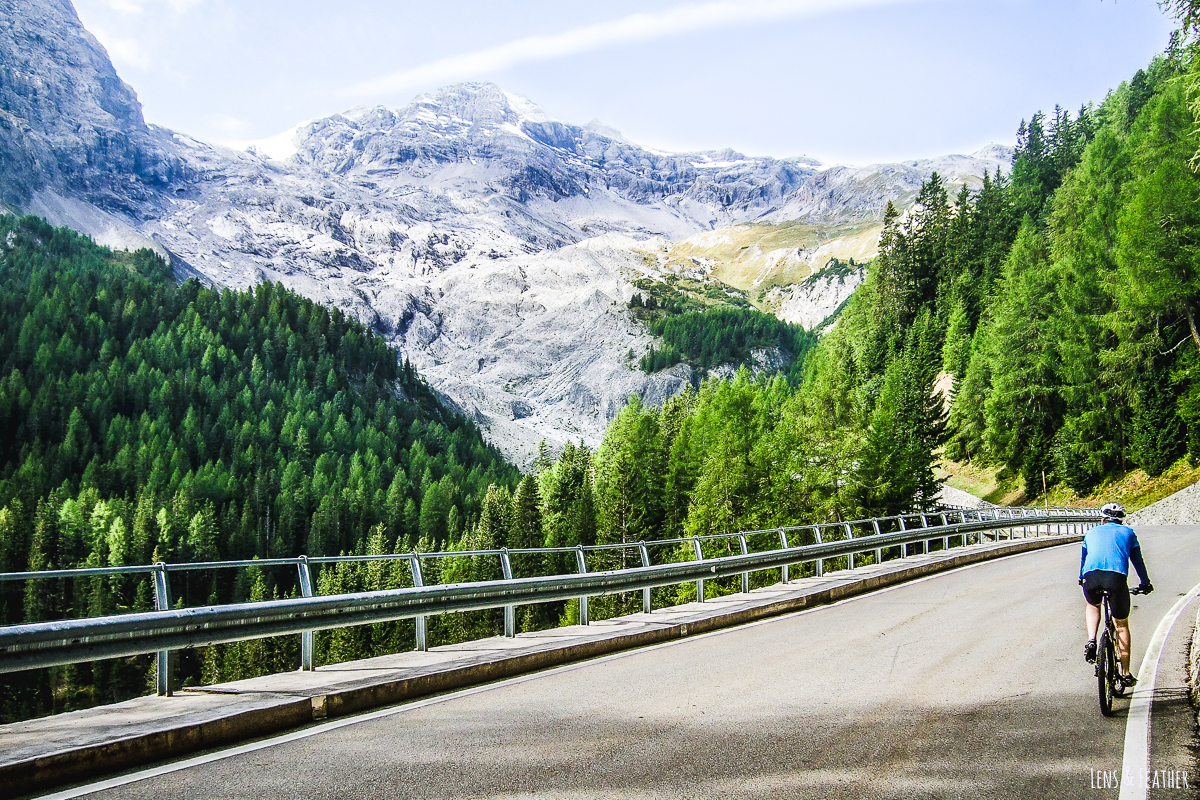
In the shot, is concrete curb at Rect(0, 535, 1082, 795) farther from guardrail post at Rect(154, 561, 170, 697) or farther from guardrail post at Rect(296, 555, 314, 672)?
guardrail post at Rect(296, 555, 314, 672)

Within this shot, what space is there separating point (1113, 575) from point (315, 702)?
24.5ft

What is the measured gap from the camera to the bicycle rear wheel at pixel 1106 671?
7129 millimetres

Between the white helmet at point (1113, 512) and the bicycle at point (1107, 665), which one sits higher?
the white helmet at point (1113, 512)

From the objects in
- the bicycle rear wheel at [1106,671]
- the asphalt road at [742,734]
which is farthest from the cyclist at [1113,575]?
the asphalt road at [742,734]

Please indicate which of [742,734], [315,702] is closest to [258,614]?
[315,702]

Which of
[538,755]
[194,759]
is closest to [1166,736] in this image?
[538,755]

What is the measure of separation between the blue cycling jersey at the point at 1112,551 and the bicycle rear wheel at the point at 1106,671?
0.78 meters

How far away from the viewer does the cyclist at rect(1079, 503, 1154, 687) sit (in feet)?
25.1

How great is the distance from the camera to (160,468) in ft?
428

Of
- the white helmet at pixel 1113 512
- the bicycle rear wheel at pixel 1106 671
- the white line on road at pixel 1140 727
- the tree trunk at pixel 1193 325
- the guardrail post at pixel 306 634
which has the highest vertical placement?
the tree trunk at pixel 1193 325

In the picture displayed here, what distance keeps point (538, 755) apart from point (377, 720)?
187 cm

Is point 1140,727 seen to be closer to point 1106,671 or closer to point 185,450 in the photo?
point 1106,671

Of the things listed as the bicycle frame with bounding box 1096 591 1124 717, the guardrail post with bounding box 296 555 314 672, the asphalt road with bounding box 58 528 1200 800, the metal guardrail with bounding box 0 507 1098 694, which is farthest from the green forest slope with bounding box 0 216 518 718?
the bicycle frame with bounding box 1096 591 1124 717

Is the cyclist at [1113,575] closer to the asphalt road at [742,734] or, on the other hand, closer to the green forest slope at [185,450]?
the asphalt road at [742,734]
